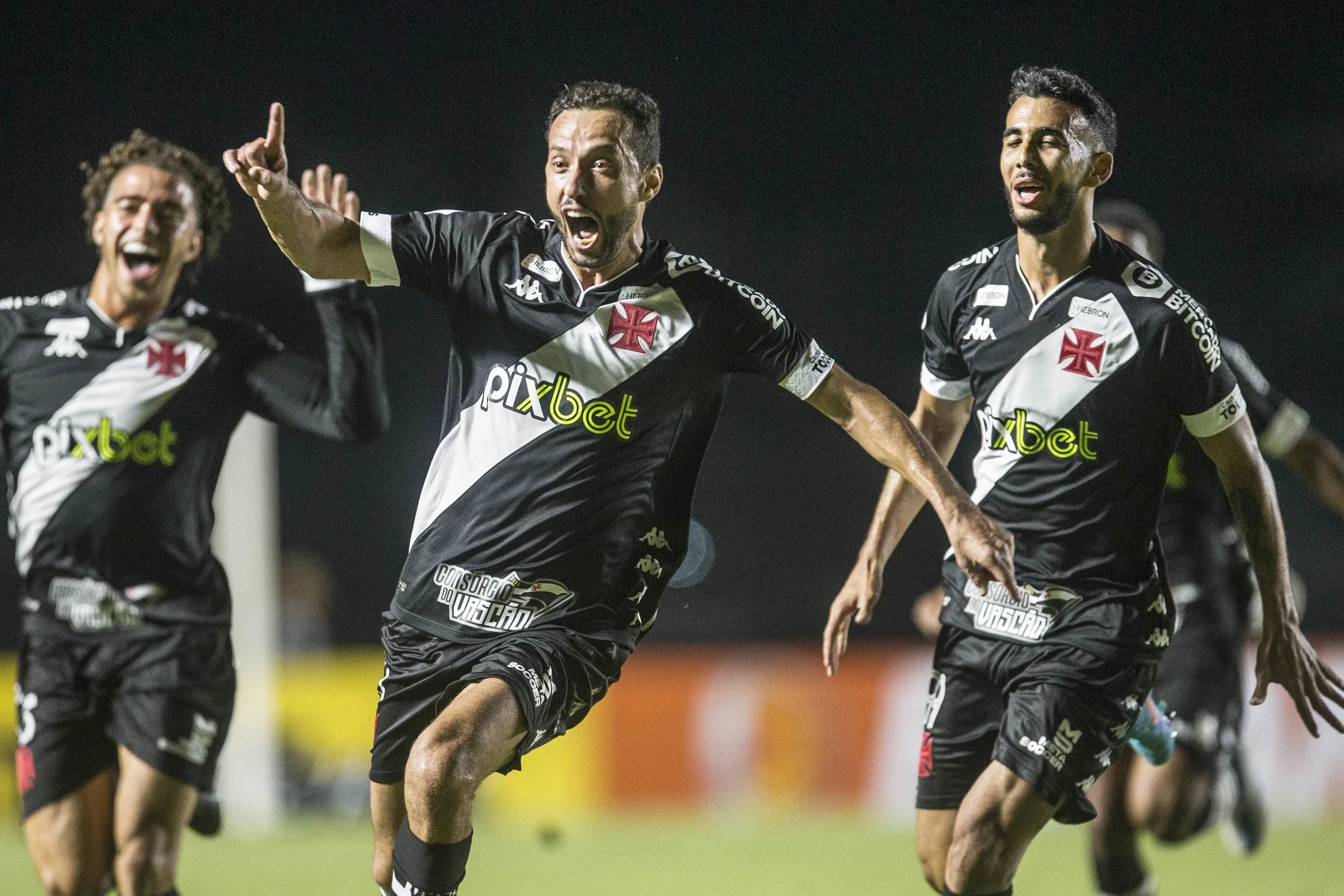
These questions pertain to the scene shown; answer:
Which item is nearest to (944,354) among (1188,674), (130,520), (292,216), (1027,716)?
(1027,716)

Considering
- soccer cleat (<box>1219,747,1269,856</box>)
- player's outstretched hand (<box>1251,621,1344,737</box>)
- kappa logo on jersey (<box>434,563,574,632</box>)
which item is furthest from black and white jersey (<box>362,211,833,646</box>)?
soccer cleat (<box>1219,747,1269,856</box>)

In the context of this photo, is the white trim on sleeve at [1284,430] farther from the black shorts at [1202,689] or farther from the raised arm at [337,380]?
the raised arm at [337,380]

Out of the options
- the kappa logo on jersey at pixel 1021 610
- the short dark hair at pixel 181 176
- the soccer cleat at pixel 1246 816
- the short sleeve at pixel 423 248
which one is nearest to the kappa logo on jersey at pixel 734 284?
the short sleeve at pixel 423 248

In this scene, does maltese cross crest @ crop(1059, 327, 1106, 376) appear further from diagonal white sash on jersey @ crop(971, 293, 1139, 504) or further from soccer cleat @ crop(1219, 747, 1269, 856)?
soccer cleat @ crop(1219, 747, 1269, 856)

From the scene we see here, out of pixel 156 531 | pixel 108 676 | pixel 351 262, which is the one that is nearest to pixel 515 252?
pixel 351 262

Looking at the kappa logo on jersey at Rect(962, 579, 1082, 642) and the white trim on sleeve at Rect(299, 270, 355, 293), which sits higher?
the white trim on sleeve at Rect(299, 270, 355, 293)

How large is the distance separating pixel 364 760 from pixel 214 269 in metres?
7.19

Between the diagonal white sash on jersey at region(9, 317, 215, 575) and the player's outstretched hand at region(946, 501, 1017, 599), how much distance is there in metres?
2.71

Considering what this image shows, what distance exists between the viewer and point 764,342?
175 inches

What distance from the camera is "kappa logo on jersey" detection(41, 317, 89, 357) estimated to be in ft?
17.0

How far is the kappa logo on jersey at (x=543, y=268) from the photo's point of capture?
4.45 metres

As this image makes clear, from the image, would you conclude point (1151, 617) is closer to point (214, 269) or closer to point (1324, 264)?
point (1324, 264)

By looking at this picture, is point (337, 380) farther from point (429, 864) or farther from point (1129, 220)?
point (1129, 220)

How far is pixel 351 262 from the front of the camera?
14.5ft
